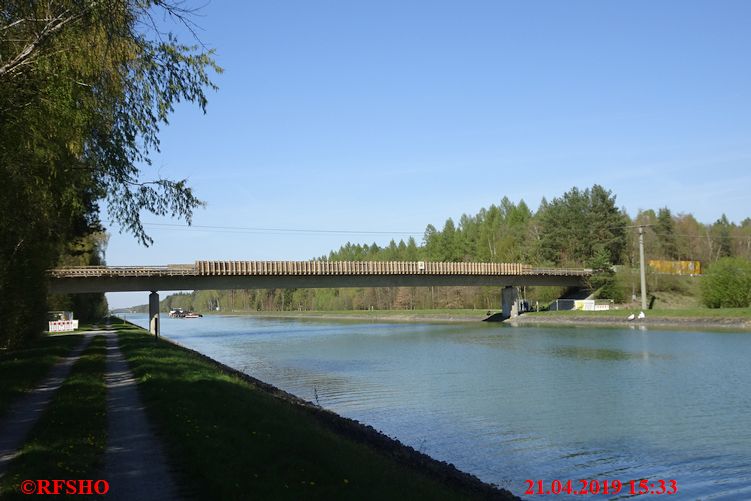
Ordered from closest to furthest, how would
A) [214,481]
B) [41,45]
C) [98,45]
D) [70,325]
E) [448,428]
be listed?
[214,481] → [41,45] → [98,45] → [448,428] → [70,325]

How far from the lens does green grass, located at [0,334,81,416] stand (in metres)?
17.9

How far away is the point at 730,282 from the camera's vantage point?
77250 mm

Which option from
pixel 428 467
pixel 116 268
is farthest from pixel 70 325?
pixel 428 467

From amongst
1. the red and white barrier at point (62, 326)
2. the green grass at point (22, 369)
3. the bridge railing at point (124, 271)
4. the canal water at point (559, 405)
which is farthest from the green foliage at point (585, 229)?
the green grass at point (22, 369)

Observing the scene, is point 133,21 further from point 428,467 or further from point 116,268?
point 116,268

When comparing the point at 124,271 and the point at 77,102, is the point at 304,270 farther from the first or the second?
the point at 77,102

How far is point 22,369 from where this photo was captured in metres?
23.6

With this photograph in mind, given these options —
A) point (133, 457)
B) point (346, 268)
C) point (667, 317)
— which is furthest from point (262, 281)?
point (133, 457)

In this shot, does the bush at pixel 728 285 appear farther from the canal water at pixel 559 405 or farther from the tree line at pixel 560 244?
the canal water at pixel 559 405

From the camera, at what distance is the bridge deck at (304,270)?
6569cm

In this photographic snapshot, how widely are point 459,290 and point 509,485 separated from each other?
121103 millimetres

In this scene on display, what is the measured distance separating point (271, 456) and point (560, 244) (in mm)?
108723

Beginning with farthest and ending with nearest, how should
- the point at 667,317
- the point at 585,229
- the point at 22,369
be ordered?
the point at 585,229, the point at 667,317, the point at 22,369

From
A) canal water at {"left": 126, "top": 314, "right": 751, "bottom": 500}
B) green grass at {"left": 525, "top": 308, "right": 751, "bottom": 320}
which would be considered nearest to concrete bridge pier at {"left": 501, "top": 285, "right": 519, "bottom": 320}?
green grass at {"left": 525, "top": 308, "right": 751, "bottom": 320}
